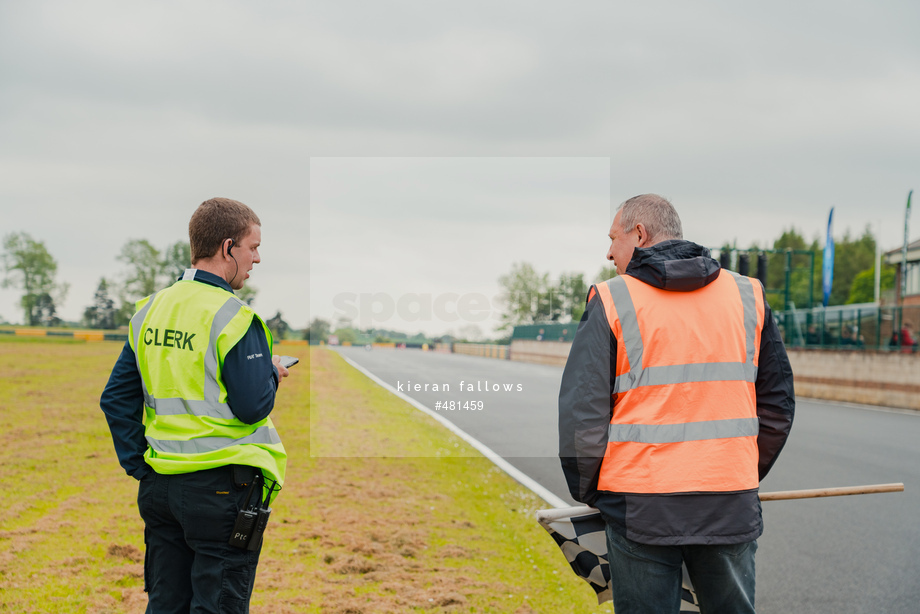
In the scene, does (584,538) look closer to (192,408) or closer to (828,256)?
(192,408)

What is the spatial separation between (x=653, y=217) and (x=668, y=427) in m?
0.76

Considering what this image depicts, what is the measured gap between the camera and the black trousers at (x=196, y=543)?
2570mm

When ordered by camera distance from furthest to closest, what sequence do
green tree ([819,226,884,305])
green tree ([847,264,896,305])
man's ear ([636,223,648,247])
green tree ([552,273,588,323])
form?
green tree ([819,226,884,305]) < green tree ([847,264,896,305]) < green tree ([552,273,588,323]) < man's ear ([636,223,648,247])

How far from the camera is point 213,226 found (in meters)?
2.71

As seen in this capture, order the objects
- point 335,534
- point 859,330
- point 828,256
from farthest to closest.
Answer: point 828,256, point 859,330, point 335,534

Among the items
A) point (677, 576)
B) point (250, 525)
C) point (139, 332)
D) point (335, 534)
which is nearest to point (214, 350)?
point (139, 332)

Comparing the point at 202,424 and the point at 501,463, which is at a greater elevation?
the point at 202,424

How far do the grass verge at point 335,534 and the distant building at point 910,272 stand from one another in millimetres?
38060

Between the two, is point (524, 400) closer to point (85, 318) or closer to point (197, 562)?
point (197, 562)

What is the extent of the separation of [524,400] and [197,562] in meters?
14.9

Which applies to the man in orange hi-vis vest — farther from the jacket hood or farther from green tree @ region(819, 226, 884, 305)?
green tree @ region(819, 226, 884, 305)

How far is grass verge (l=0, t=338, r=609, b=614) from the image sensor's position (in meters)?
4.22

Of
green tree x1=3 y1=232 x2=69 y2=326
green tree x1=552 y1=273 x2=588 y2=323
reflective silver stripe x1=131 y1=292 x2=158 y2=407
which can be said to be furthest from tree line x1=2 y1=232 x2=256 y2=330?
reflective silver stripe x1=131 y1=292 x2=158 y2=407

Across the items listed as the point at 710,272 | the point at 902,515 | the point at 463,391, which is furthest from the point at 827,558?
the point at 463,391
